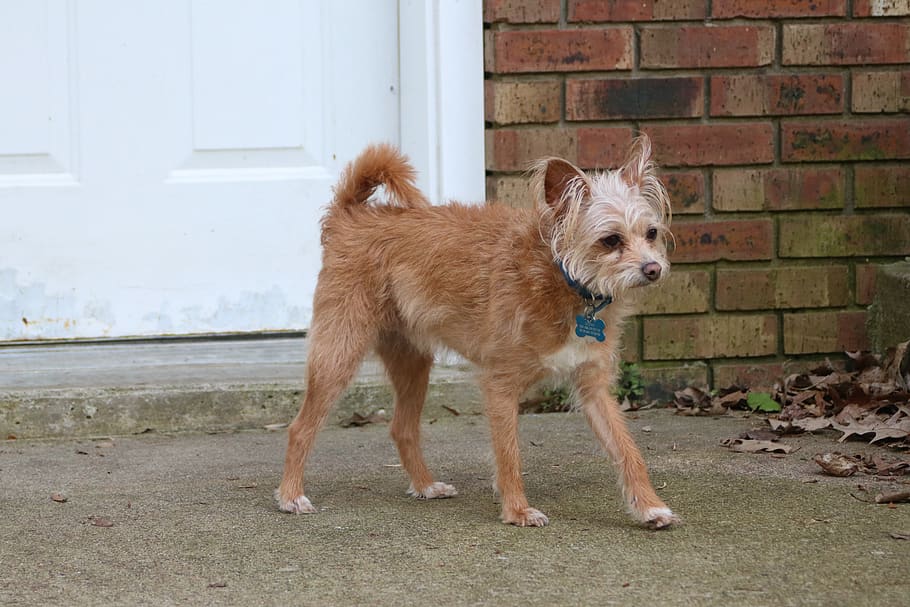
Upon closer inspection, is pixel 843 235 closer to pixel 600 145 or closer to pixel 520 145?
pixel 600 145

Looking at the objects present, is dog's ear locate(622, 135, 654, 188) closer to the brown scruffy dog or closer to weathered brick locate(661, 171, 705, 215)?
the brown scruffy dog

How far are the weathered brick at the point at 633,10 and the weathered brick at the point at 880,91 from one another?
2.48 ft

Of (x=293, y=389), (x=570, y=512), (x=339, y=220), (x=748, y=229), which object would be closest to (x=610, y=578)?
(x=570, y=512)

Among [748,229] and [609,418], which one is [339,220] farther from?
[748,229]

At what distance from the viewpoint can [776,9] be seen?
16.6ft

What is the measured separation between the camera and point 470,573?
3.12m

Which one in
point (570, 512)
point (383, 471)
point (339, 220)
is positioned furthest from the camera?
point (383, 471)

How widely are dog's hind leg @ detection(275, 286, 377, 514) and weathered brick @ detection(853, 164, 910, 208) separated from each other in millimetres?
2443

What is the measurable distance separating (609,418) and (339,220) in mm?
1127

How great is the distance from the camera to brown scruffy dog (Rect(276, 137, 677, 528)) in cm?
352

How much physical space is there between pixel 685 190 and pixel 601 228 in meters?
1.78

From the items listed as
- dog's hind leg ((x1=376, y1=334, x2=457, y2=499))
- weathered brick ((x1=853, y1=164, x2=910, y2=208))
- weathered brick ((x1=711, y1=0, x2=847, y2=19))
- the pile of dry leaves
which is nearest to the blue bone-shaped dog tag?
dog's hind leg ((x1=376, y1=334, x2=457, y2=499))

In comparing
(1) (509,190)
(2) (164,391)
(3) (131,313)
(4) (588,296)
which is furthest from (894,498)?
(3) (131,313)

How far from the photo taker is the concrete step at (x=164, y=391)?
4.81m
